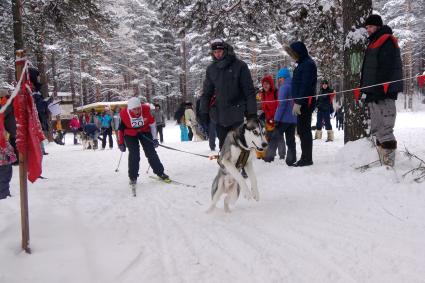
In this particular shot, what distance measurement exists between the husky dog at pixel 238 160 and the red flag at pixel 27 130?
2.27 m

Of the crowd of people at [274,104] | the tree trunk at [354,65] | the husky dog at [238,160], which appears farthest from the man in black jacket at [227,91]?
the tree trunk at [354,65]

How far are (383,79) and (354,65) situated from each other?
184 cm

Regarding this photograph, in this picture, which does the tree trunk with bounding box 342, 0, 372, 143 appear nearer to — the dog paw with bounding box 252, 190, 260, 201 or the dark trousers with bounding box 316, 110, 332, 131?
the dog paw with bounding box 252, 190, 260, 201

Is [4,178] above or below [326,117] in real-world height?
below

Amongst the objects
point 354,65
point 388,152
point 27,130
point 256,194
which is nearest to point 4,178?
point 27,130

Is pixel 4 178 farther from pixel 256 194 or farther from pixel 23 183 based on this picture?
pixel 256 194

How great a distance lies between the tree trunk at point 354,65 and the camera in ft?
22.8

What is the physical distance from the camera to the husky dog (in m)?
4.70

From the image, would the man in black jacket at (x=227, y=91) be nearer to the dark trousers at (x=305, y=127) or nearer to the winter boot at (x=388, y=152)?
the dark trousers at (x=305, y=127)

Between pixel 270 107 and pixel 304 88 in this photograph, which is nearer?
pixel 304 88

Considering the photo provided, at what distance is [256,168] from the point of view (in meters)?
7.80

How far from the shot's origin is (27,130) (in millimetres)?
3396

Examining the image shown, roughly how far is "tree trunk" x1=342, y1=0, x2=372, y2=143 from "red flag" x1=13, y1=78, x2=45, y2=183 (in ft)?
18.8

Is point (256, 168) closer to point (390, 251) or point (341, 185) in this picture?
point (341, 185)
